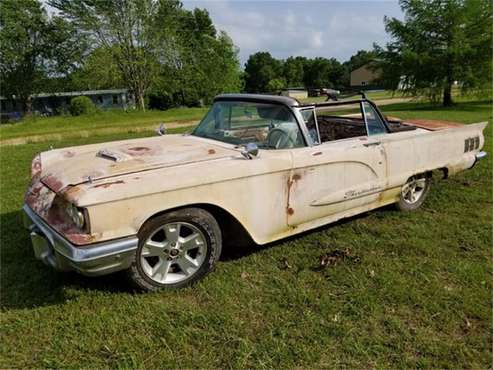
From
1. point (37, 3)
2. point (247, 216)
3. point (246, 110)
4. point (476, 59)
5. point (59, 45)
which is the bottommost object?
point (247, 216)

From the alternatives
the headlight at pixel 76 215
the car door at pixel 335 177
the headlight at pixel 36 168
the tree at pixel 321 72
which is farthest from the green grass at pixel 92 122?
the tree at pixel 321 72

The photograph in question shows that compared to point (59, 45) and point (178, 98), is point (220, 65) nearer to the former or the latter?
point (178, 98)

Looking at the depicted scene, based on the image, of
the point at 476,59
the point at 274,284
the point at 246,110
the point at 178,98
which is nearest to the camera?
the point at 274,284

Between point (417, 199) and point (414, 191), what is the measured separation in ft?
0.39

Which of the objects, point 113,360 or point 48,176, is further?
point 48,176

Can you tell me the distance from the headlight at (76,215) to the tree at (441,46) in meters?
27.6

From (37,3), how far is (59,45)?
435 cm

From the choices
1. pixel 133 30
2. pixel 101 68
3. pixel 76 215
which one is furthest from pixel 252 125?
pixel 133 30

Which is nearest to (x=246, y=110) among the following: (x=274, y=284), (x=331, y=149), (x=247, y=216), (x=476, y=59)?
(x=331, y=149)

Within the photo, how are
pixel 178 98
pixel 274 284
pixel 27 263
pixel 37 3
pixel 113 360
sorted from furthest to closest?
pixel 178 98 → pixel 37 3 → pixel 27 263 → pixel 274 284 → pixel 113 360

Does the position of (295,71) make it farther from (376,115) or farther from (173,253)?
(173,253)

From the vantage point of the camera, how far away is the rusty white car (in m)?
2.62

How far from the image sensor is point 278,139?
3.51 metres

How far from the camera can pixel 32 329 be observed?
264 centimetres
